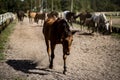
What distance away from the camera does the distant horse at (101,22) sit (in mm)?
19859

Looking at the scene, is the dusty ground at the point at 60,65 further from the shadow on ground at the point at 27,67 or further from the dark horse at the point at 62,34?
the dark horse at the point at 62,34

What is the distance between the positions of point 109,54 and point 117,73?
3.20m

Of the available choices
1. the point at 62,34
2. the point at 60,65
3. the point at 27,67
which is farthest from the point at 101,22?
the point at 62,34

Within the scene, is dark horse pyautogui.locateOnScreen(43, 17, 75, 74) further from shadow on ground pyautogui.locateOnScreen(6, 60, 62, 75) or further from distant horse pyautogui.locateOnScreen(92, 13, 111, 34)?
distant horse pyautogui.locateOnScreen(92, 13, 111, 34)

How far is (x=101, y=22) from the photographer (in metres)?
20.6

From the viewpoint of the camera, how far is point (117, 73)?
8.30 metres

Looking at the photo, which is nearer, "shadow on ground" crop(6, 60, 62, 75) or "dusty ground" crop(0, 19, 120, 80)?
"dusty ground" crop(0, 19, 120, 80)

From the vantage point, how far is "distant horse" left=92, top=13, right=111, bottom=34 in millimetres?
19859

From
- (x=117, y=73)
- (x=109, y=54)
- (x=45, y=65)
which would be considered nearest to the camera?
(x=117, y=73)

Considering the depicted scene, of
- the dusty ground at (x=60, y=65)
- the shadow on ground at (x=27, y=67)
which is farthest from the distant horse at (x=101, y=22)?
the shadow on ground at (x=27, y=67)

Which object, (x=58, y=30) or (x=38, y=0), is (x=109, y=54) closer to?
(x=58, y=30)

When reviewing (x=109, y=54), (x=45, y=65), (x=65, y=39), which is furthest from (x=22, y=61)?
(x=109, y=54)

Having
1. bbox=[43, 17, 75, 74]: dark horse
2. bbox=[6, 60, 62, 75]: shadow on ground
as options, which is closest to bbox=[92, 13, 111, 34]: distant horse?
bbox=[6, 60, 62, 75]: shadow on ground

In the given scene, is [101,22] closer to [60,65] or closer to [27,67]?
[60,65]
